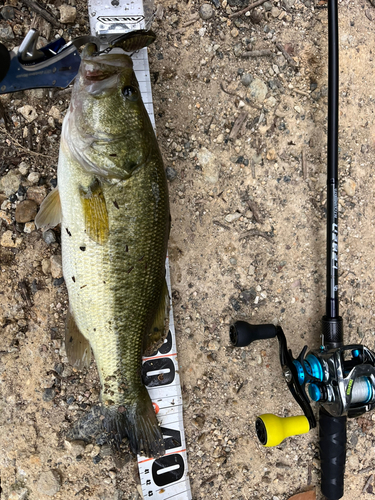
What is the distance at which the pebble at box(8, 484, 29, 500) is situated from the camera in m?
2.46

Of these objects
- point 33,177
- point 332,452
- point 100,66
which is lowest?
point 332,452

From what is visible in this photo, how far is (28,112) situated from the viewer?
93.8 inches

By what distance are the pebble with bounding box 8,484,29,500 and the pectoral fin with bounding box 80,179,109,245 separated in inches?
72.2

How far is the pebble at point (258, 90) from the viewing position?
2653 millimetres

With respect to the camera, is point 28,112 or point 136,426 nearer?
point 136,426

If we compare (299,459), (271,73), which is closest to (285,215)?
(271,73)

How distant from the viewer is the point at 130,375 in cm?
210

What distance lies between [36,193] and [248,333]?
1630mm

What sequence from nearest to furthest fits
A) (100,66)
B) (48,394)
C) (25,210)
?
1. (100,66)
2. (25,210)
3. (48,394)

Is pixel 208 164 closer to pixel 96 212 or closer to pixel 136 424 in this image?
pixel 96 212

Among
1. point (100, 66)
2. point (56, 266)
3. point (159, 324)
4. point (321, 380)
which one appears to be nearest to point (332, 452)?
point (321, 380)

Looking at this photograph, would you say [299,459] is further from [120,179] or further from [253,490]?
[120,179]

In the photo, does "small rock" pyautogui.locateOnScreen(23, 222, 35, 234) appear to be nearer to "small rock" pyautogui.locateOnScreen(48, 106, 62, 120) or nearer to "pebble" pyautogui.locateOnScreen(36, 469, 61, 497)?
"small rock" pyautogui.locateOnScreen(48, 106, 62, 120)

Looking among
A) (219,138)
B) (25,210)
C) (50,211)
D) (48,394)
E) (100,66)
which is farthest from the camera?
(219,138)
